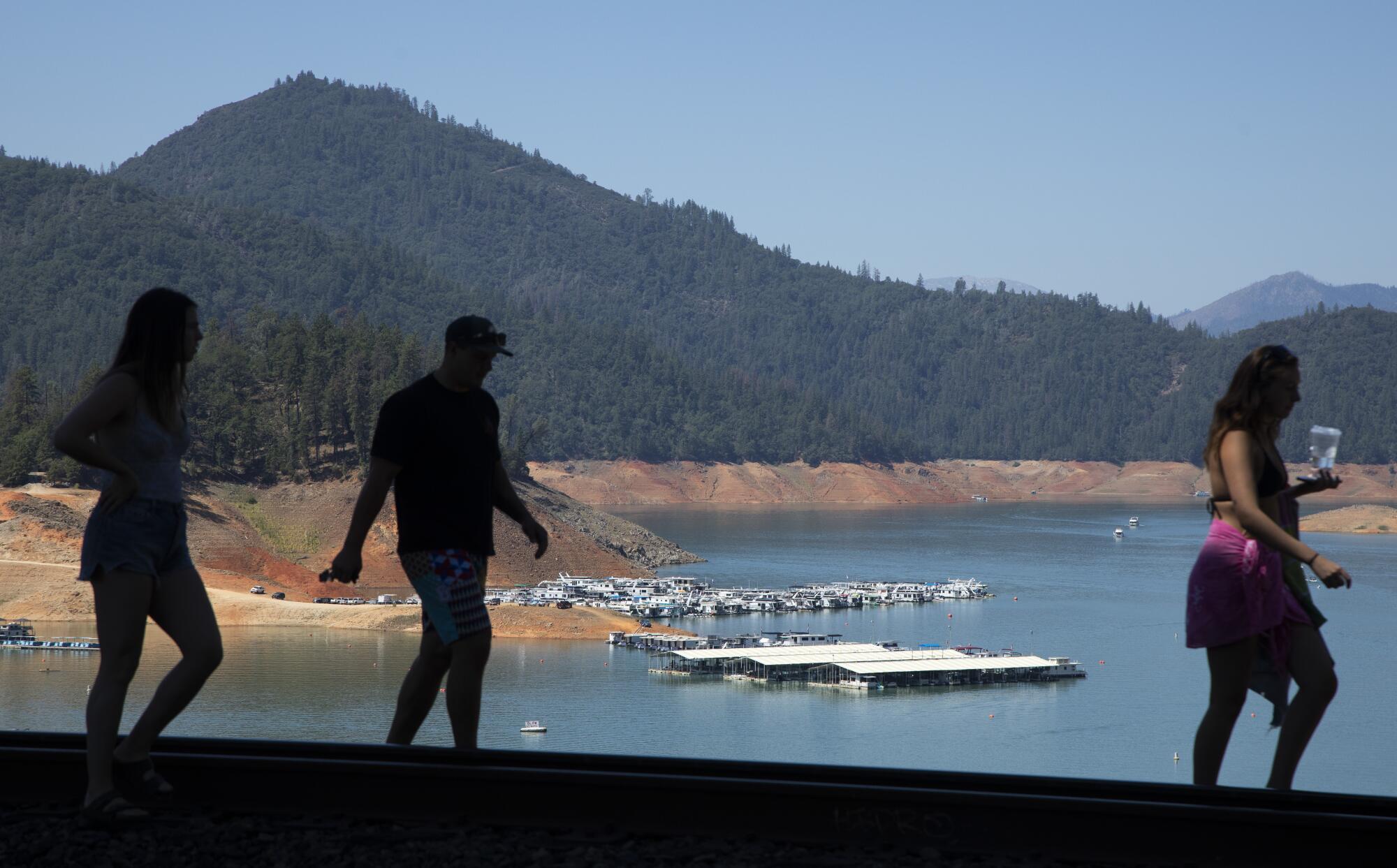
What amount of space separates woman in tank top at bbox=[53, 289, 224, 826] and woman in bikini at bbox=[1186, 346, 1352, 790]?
3.10m

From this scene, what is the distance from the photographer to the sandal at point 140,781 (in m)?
4.42

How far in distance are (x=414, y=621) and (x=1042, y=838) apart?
163ft

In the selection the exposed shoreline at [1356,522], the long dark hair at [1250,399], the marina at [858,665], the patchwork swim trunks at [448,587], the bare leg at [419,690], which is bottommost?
the marina at [858,665]

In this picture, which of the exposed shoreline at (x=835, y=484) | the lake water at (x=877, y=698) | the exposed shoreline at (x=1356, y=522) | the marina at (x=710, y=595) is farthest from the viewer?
the exposed shoreline at (x=835, y=484)

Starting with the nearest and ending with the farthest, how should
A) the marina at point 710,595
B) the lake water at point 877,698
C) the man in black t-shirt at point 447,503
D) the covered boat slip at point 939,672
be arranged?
the man in black t-shirt at point 447,503
the lake water at point 877,698
the covered boat slip at point 939,672
the marina at point 710,595

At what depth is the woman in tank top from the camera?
4184mm

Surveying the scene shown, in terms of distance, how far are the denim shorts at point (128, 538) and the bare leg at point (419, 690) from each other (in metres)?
A: 0.94

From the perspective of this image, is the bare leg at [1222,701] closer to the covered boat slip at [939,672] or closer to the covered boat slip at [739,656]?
the covered boat slip at [939,672]

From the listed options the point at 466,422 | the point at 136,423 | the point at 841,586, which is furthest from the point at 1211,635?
the point at 841,586

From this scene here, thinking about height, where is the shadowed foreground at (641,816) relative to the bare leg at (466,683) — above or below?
below

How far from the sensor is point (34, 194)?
15850 centimetres

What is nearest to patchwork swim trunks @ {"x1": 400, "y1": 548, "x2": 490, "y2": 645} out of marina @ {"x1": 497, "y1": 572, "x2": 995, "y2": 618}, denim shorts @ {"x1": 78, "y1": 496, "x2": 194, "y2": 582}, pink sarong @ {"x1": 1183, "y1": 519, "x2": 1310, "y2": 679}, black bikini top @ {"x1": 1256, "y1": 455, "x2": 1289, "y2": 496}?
denim shorts @ {"x1": 78, "y1": 496, "x2": 194, "y2": 582}

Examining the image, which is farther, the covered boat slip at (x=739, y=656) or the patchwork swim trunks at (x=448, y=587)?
the covered boat slip at (x=739, y=656)

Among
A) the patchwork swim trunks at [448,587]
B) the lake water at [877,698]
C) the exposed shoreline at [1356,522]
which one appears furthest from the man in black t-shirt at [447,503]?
the exposed shoreline at [1356,522]
